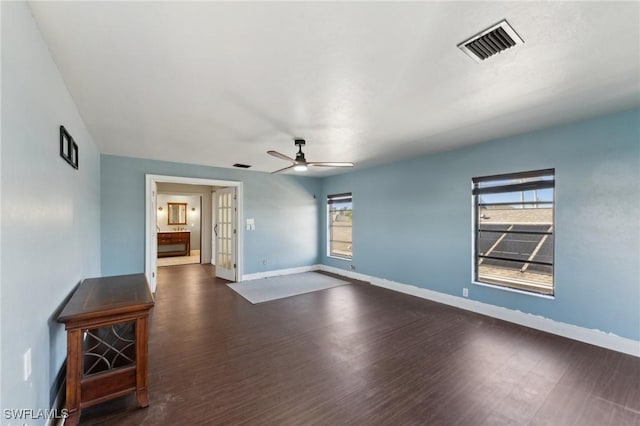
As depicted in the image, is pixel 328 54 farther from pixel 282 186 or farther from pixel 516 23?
pixel 282 186

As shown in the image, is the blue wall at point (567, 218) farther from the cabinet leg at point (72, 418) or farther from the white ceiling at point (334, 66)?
the cabinet leg at point (72, 418)

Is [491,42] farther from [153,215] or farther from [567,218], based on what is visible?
[153,215]

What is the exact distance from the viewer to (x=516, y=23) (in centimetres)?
156

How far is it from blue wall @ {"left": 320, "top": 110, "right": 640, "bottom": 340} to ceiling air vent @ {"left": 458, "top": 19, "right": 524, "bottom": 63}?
2.28 meters

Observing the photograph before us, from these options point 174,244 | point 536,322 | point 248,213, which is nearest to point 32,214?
point 248,213

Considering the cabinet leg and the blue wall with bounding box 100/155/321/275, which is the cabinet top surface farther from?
the blue wall with bounding box 100/155/321/275

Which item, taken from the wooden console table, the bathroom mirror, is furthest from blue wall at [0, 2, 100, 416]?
the bathroom mirror

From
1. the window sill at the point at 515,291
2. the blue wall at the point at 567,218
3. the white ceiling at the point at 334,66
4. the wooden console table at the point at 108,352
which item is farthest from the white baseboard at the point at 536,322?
the wooden console table at the point at 108,352

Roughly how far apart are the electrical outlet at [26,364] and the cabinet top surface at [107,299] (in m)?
0.31

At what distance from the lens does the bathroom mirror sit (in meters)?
10.2

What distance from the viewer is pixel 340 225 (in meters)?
6.94

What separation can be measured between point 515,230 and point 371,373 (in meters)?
2.87

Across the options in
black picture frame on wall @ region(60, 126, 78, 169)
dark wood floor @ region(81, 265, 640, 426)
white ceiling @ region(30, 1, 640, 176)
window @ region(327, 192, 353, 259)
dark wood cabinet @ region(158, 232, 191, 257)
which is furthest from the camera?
dark wood cabinet @ region(158, 232, 191, 257)

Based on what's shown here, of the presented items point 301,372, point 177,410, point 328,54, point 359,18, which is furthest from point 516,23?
point 177,410
